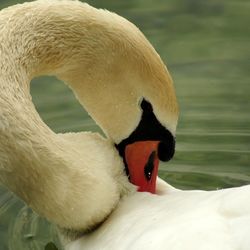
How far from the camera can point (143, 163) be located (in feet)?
11.8

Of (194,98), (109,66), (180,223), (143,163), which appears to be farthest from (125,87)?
(194,98)

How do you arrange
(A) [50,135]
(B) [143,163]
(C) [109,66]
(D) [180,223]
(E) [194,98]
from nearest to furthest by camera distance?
(D) [180,223]
(A) [50,135]
(C) [109,66]
(B) [143,163]
(E) [194,98]

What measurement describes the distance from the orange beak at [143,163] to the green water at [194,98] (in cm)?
44

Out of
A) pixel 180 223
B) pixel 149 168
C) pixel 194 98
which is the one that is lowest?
pixel 194 98

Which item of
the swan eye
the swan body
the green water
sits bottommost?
the green water

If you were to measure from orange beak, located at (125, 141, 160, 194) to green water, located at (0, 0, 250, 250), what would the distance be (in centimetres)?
44

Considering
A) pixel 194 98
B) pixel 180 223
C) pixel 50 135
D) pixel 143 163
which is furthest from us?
pixel 194 98

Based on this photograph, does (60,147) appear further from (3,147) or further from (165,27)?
(165,27)

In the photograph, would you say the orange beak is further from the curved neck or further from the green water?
the green water

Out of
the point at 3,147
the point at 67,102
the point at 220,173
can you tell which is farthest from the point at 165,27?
the point at 3,147

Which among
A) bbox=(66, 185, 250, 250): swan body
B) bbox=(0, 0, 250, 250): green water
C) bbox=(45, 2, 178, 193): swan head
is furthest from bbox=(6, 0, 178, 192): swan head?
bbox=(0, 0, 250, 250): green water

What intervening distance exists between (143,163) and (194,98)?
52.9 inches

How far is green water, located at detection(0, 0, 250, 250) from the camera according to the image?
13.5 feet

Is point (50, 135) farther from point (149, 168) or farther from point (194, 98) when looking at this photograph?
point (194, 98)
